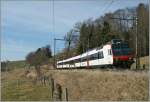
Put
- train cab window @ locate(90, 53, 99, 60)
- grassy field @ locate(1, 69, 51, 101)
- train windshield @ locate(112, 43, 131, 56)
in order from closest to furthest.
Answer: grassy field @ locate(1, 69, 51, 101)
train windshield @ locate(112, 43, 131, 56)
train cab window @ locate(90, 53, 99, 60)

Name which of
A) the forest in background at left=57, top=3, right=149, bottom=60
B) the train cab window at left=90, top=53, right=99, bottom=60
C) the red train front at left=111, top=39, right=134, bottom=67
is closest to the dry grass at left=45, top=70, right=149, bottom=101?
the red train front at left=111, top=39, right=134, bottom=67

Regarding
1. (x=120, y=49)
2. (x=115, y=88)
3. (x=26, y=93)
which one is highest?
(x=120, y=49)

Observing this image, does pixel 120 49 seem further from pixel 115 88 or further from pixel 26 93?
pixel 115 88

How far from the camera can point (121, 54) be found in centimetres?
3234

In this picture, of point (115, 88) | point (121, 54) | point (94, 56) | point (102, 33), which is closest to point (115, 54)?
point (121, 54)

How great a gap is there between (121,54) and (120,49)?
570 millimetres

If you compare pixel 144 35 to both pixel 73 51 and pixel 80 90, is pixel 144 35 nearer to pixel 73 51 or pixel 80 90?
pixel 73 51

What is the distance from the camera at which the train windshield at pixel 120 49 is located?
1275 inches

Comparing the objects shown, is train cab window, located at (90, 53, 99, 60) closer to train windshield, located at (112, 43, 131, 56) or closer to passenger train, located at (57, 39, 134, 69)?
passenger train, located at (57, 39, 134, 69)

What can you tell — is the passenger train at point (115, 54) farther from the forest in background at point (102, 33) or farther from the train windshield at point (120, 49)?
the forest in background at point (102, 33)

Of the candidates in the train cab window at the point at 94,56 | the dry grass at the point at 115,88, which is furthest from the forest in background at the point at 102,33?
the dry grass at the point at 115,88

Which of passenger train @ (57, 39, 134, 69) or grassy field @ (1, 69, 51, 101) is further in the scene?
passenger train @ (57, 39, 134, 69)

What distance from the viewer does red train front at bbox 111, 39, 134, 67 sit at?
105 feet

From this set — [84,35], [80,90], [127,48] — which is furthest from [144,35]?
[80,90]
